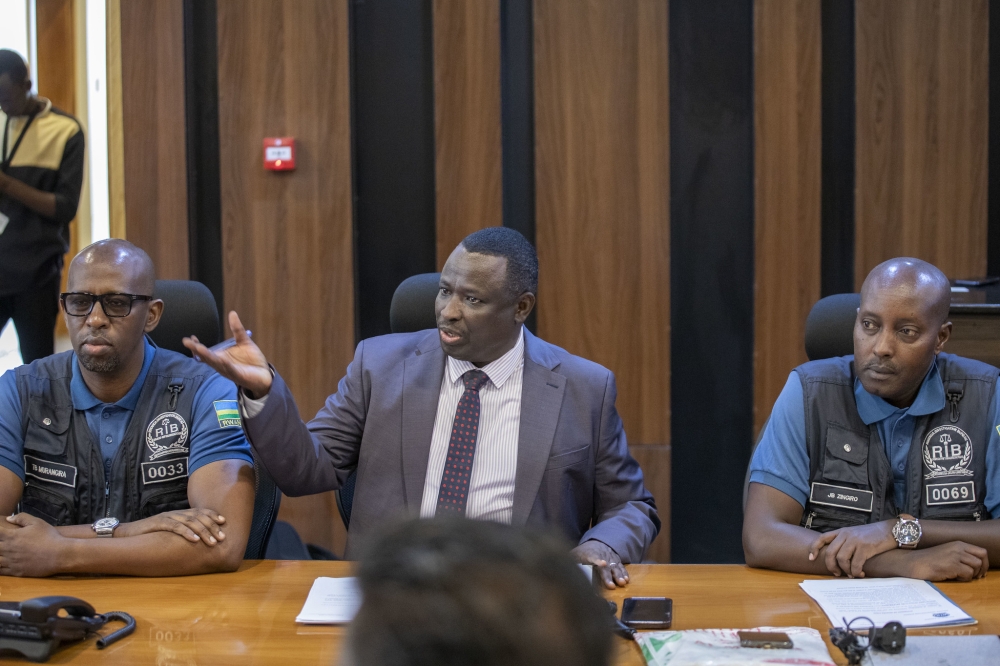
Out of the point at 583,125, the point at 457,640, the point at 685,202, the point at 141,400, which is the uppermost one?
the point at 583,125

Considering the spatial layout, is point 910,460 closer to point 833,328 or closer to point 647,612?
point 833,328

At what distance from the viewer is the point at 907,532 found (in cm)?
209

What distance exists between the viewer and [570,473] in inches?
98.3

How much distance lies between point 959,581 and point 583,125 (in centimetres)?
257

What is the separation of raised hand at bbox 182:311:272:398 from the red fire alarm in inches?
82.0

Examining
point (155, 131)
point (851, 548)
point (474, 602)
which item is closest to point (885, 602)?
point (851, 548)

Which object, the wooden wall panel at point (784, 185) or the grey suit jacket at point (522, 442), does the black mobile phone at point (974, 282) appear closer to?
the wooden wall panel at point (784, 185)

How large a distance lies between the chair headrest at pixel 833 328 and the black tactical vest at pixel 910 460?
10.9 inches

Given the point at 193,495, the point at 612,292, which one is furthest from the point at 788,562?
the point at 612,292

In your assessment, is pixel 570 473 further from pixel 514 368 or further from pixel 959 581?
pixel 959 581

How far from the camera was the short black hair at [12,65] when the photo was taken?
12.9 ft

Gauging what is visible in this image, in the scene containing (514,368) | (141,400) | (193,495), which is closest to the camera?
(193,495)

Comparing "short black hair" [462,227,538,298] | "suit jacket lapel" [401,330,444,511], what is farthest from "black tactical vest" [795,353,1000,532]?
"suit jacket lapel" [401,330,444,511]

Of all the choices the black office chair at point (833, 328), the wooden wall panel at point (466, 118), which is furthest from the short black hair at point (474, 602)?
the wooden wall panel at point (466, 118)
